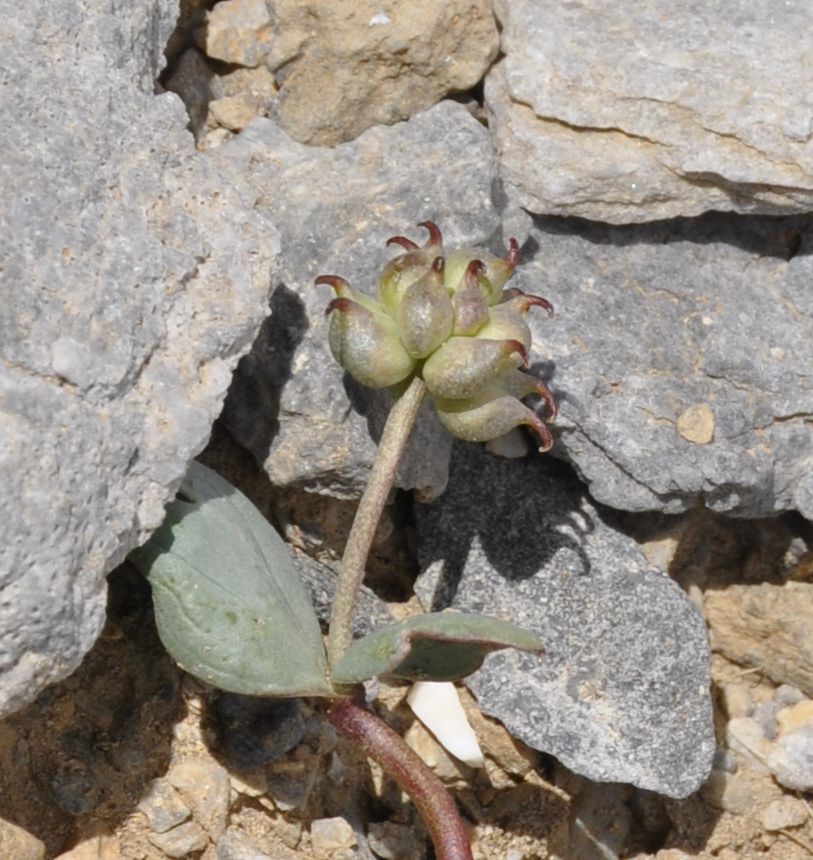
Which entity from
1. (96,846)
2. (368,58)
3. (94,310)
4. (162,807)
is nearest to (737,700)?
(162,807)

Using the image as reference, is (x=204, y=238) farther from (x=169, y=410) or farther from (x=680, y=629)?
(x=680, y=629)

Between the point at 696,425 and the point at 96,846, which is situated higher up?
the point at 696,425

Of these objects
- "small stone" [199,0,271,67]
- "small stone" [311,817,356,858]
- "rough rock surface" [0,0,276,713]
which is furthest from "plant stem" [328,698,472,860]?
"small stone" [199,0,271,67]

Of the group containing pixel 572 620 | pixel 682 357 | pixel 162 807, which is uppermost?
Answer: pixel 682 357

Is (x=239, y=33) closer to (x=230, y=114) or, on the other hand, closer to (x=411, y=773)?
(x=230, y=114)

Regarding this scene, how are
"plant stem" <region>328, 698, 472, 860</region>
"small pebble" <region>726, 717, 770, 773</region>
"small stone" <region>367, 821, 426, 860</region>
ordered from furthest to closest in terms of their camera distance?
1. "small pebble" <region>726, 717, 770, 773</region>
2. "small stone" <region>367, 821, 426, 860</region>
3. "plant stem" <region>328, 698, 472, 860</region>

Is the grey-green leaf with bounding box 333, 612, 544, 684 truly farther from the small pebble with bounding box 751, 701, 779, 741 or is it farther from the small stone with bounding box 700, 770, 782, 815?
the small pebble with bounding box 751, 701, 779, 741

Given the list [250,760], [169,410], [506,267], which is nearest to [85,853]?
[250,760]

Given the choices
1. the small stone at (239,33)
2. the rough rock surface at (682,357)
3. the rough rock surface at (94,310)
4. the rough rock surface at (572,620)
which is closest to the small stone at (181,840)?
the rough rock surface at (94,310)

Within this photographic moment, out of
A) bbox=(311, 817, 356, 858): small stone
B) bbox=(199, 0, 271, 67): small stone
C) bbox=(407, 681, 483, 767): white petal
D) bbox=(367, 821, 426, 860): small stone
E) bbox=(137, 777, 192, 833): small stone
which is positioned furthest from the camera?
bbox=(199, 0, 271, 67): small stone
